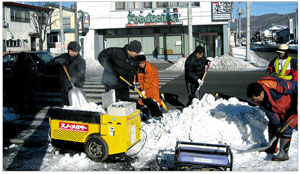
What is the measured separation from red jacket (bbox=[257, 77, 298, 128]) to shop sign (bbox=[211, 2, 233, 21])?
72.4 ft

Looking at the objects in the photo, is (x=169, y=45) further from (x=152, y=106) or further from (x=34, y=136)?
(x=34, y=136)

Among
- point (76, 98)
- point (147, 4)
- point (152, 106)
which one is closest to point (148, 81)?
point (152, 106)

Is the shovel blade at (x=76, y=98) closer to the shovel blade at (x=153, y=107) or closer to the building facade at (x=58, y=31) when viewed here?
the shovel blade at (x=153, y=107)

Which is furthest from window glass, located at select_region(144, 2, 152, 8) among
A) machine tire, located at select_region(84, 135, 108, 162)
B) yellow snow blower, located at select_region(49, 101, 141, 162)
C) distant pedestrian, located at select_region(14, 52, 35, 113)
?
machine tire, located at select_region(84, 135, 108, 162)

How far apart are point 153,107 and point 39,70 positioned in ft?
29.8

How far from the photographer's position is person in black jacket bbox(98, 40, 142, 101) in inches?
256

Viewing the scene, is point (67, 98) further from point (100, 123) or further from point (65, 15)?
point (65, 15)

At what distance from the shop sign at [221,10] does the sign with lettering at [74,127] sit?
74.3 feet

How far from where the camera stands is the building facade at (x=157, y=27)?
2705 centimetres

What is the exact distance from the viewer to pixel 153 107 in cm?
705

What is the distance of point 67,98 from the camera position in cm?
678

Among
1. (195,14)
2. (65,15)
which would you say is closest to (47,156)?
(195,14)

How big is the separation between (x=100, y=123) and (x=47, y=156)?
3.72 ft

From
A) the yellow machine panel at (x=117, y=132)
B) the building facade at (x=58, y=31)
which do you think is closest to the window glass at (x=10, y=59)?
the yellow machine panel at (x=117, y=132)
